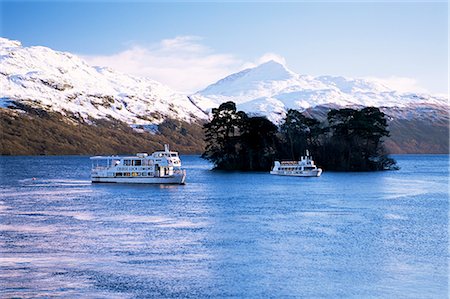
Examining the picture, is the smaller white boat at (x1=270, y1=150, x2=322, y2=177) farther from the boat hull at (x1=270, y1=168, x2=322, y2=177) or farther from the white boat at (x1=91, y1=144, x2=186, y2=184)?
the white boat at (x1=91, y1=144, x2=186, y2=184)

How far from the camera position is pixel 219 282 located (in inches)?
1414

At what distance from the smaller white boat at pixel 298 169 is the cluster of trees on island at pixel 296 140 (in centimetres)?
1142

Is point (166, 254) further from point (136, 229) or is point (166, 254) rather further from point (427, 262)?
point (427, 262)

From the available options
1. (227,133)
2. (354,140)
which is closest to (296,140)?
(354,140)

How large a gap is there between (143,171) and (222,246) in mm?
65902

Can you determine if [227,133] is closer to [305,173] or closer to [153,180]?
[305,173]

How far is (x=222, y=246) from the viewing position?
155ft

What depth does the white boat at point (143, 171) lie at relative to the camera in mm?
110062

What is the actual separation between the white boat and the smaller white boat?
34.0 metres

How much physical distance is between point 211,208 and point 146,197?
660 inches

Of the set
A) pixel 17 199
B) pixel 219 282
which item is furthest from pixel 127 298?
pixel 17 199

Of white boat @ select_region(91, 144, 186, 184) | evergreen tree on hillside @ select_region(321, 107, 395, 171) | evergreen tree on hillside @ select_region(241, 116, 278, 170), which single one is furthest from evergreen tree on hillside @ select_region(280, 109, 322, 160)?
white boat @ select_region(91, 144, 186, 184)

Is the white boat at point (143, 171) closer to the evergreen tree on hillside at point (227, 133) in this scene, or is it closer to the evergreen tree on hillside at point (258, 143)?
the evergreen tree on hillside at point (258, 143)

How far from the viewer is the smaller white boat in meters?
137
